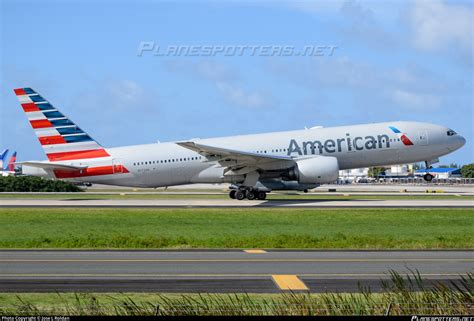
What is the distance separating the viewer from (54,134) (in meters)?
50.7

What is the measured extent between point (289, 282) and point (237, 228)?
45.9ft

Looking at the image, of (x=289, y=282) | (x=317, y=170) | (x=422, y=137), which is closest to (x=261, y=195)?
(x=317, y=170)

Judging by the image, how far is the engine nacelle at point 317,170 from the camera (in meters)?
46.9

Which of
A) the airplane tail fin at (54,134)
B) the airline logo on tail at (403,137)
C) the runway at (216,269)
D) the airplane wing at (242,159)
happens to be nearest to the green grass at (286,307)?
the runway at (216,269)

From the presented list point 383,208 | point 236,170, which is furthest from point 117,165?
point 383,208

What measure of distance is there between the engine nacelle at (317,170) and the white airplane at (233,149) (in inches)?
20.1

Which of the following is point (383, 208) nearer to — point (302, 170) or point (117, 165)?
point (302, 170)

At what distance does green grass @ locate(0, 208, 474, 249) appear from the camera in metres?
25.1

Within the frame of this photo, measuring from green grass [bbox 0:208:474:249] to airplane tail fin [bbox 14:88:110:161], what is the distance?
10.4 m

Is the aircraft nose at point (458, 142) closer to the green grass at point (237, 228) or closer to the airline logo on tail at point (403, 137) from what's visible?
the airline logo on tail at point (403, 137)

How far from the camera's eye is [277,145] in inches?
1980

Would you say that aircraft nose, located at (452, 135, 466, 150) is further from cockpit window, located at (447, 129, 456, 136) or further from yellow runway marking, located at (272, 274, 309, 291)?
yellow runway marking, located at (272, 274, 309, 291)

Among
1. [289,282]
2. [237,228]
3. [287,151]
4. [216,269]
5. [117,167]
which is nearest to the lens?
[289,282]

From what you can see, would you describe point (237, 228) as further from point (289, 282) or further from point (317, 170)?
point (317, 170)
